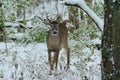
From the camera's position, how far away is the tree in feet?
14.7

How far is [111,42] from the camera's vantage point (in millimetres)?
4535

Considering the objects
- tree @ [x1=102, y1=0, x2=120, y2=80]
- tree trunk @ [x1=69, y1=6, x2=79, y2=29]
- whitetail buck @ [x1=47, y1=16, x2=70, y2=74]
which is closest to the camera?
tree @ [x1=102, y1=0, x2=120, y2=80]

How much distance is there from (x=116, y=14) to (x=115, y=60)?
549 mm

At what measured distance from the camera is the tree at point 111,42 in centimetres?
447

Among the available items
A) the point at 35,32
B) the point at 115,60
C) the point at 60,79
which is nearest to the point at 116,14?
the point at 115,60

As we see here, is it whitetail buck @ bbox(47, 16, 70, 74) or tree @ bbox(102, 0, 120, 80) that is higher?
tree @ bbox(102, 0, 120, 80)

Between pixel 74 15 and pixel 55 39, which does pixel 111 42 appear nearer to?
pixel 55 39

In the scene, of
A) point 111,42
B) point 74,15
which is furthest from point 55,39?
point 74,15

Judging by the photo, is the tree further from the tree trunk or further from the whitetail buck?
the tree trunk

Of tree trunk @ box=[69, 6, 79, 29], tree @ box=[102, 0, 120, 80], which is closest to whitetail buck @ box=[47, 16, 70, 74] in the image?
tree @ box=[102, 0, 120, 80]

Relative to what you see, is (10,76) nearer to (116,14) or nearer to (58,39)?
(58,39)

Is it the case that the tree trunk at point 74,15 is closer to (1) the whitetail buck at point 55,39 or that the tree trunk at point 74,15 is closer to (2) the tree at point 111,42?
(1) the whitetail buck at point 55,39

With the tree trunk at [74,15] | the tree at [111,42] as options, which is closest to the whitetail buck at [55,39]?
the tree at [111,42]

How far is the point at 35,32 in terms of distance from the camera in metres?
12.4
